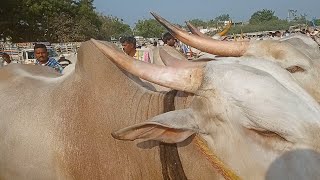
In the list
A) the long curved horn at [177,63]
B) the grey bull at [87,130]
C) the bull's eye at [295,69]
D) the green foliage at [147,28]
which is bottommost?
the green foliage at [147,28]

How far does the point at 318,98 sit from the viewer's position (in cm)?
369

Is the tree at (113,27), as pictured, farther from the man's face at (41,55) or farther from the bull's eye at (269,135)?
the bull's eye at (269,135)

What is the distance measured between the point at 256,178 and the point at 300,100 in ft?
1.67

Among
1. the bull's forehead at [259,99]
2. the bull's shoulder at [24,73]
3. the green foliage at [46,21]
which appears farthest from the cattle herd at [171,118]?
the green foliage at [46,21]

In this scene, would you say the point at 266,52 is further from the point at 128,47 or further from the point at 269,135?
the point at 128,47

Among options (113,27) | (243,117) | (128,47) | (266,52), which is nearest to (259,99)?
(243,117)

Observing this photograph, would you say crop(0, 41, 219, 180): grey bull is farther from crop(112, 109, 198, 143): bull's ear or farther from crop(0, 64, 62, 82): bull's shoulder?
crop(0, 64, 62, 82): bull's shoulder

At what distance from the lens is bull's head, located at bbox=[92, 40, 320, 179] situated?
2.42 metres

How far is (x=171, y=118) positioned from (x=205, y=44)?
90cm

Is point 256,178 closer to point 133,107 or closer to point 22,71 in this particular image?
point 133,107

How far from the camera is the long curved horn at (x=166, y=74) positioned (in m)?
2.87

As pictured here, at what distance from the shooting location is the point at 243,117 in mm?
2604

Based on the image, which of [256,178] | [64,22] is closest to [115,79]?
[256,178]

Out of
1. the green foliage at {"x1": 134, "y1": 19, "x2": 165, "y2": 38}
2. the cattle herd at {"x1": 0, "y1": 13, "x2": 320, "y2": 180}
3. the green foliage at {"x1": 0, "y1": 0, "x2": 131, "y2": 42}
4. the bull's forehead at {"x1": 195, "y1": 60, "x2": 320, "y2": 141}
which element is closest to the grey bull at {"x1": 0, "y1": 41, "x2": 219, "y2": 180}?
the cattle herd at {"x1": 0, "y1": 13, "x2": 320, "y2": 180}
